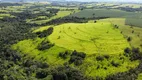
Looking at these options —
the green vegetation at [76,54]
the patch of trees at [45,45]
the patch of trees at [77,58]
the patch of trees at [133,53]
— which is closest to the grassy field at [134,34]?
the green vegetation at [76,54]

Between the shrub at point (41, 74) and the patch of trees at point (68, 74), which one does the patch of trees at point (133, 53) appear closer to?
the patch of trees at point (68, 74)

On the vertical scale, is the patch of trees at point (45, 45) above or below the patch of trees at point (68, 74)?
above

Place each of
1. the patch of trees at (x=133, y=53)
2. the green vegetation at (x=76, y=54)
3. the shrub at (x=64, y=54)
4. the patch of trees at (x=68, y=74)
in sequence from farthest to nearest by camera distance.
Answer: the shrub at (x=64, y=54), the patch of trees at (x=133, y=53), the green vegetation at (x=76, y=54), the patch of trees at (x=68, y=74)

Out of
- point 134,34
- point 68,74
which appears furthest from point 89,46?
point 134,34

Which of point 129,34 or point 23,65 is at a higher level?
point 129,34

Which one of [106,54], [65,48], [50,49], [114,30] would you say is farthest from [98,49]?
[114,30]

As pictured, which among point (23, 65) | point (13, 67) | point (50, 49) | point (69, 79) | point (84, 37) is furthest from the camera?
point (84, 37)

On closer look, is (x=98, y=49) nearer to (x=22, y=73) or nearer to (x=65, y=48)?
(x=65, y=48)
